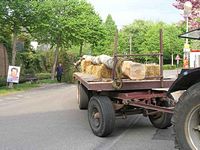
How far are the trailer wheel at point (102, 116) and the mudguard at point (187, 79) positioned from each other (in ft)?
8.81

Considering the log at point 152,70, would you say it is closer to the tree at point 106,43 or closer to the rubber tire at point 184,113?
the rubber tire at point 184,113

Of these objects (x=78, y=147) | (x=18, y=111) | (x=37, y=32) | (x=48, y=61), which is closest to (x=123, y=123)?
(x=78, y=147)

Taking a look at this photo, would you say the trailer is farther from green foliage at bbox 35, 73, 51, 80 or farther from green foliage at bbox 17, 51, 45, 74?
green foliage at bbox 35, 73, 51, 80

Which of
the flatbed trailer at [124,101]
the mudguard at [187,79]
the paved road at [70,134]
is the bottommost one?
the paved road at [70,134]

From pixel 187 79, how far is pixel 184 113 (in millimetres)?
630

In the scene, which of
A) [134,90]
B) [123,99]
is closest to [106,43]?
[134,90]

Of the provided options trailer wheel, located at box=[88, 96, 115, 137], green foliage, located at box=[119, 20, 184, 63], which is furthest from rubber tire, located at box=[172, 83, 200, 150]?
green foliage, located at box=[119, 20, 184, 63]

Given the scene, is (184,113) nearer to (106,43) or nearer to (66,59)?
(66,59)

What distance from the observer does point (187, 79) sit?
598cm

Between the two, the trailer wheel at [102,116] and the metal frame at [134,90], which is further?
the metal frame at [134,90]

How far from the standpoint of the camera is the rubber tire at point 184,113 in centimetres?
546

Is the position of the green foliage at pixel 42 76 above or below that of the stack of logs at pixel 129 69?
below

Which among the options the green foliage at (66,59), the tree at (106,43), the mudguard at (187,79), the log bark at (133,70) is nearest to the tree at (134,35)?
the tree at (106,43)

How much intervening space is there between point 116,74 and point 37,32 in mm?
19020
